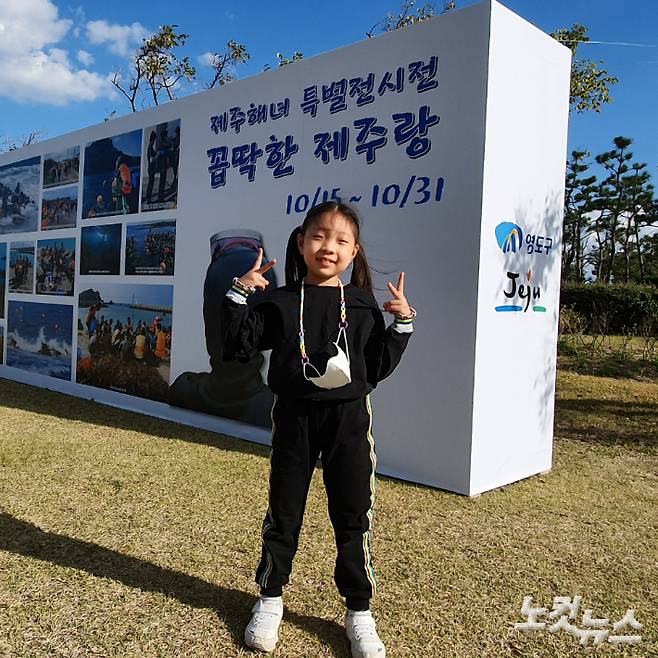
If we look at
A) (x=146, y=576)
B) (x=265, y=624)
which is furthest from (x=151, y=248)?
(x=265, y=624)

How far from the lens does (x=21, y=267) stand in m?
8.55

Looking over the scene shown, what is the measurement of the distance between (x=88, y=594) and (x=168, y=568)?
0.36 meters

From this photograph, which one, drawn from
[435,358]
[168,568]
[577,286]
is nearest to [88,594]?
[168,568]

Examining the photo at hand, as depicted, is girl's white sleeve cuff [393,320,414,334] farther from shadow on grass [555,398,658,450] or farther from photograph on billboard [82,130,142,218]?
photograph on billboard [82,130,142,218]

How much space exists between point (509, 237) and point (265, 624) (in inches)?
110

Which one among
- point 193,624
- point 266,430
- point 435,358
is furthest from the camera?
point 266,430

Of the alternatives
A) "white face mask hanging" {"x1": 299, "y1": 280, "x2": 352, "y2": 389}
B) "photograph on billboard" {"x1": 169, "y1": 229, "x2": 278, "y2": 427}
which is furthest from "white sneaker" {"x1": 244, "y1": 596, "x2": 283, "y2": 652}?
"photograph on billboard" {"x1": 169, "y1": 229, "x2": 278, "y2": 427}

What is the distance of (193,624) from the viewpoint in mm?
2295

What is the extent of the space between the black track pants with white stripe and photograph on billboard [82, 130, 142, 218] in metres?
4.95

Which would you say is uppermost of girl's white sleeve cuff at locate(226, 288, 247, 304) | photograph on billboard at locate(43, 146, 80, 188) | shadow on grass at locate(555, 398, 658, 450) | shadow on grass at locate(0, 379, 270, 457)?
photograph on billboard at locate(43, 146, 80, 188)

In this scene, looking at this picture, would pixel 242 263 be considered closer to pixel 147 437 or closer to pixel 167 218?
pixel 167 218

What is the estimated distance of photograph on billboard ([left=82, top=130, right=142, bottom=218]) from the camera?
658 cm

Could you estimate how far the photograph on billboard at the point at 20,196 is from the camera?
8.23m

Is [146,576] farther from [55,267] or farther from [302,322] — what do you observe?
[55,267]
